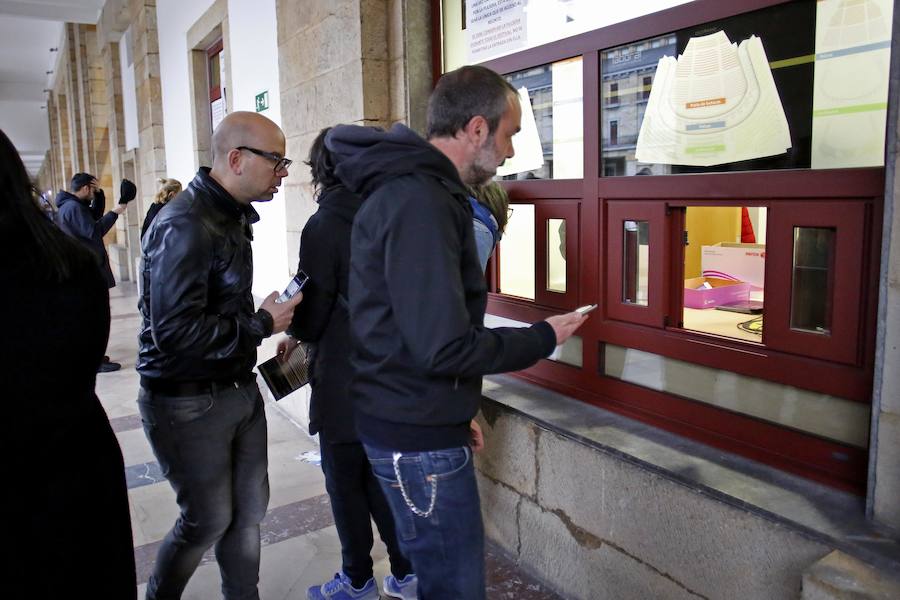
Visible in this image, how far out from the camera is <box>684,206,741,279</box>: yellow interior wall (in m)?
2.34

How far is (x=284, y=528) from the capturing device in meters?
3.15

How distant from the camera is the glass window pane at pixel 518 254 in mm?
2980

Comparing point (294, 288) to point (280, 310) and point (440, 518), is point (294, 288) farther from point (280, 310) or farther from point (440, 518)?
point (440, 518)

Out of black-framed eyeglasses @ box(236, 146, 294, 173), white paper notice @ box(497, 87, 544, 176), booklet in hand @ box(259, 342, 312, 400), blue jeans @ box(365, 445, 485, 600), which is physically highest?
white paper notice @ box(497, 87, 544, 176)

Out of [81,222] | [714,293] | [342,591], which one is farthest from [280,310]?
[81,222]

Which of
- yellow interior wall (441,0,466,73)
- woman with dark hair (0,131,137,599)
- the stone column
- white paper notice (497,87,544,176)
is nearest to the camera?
woman with dark hair (0,131,137,599)

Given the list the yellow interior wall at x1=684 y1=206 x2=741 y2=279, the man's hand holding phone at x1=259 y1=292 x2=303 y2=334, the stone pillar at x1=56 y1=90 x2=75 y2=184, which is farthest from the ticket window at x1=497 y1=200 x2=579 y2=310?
the stone pillar at x1=56 y1=90 x2=75 y2=184

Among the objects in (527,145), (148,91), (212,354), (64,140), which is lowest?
(212,354)

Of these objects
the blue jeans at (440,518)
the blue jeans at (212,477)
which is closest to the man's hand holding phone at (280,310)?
the blue jeans at (212,477)

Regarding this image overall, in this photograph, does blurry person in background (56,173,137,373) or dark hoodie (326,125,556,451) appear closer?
dark hoodie (326,125,556,451)

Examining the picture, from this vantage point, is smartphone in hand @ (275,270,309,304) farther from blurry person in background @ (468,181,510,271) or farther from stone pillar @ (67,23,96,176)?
stone pillar @ (67,23,96,176)

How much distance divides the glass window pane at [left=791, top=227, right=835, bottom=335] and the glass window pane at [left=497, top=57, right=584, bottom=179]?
93cm

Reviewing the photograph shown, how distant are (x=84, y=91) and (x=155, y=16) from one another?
24.4ft

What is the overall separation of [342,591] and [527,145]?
191cm
